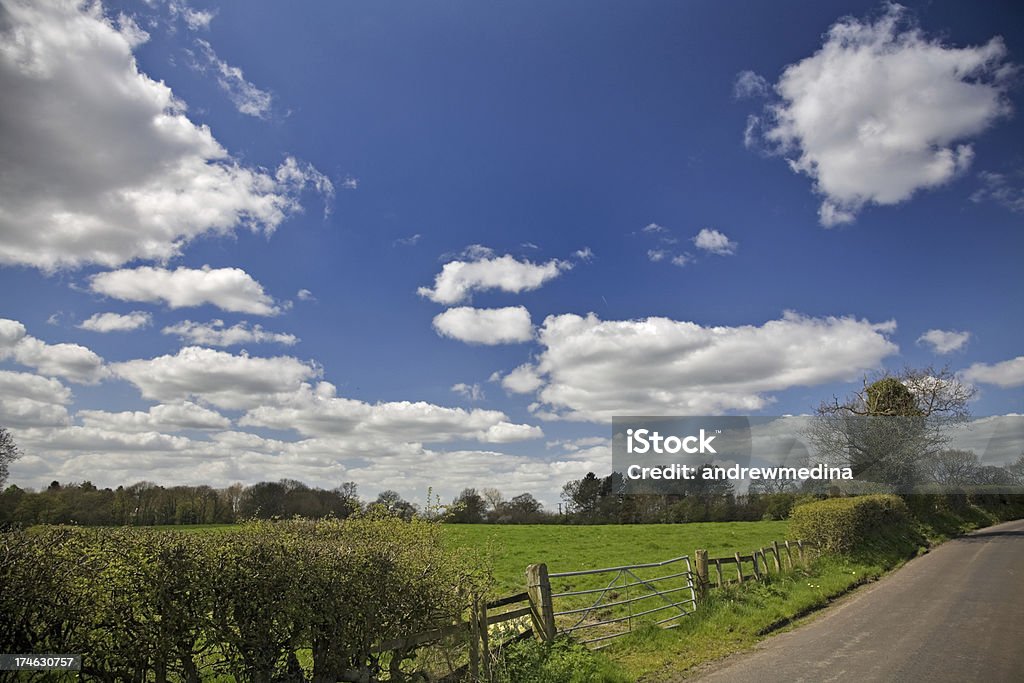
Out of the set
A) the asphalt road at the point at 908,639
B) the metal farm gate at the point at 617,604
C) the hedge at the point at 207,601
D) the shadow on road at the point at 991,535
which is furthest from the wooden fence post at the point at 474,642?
the shadow on road at the point at 991,535

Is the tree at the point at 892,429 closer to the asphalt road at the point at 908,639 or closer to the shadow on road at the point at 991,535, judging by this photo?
the shadow on road at the point at 991,535

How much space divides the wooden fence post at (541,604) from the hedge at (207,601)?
2908 mm

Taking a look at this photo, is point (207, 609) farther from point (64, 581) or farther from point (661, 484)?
point (661, 484)

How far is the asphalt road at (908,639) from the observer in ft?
30.3

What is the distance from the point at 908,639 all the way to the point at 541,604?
283 inches

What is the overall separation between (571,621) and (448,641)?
5.88 meters

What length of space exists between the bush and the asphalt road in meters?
3.39

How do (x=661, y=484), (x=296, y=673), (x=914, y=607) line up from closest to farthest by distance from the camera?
(x=296, y=673), (x=914, y=607), (x=661, y=484)

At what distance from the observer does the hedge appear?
15.7 feet

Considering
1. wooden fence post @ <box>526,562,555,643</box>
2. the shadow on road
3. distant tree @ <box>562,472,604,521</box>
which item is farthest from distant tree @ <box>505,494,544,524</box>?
wooden fence post @ <box>526,562,555,643</box>

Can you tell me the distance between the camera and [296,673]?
6453 mm

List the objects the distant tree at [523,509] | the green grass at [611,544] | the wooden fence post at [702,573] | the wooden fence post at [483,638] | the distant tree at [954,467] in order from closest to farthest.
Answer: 1. the wooden fence post at [483,638]
2. the wooden fence post at [702,573]
3. the green grass at [611,544]
4. the distant tree at [954,467]
5. the distant tree at [523,509]

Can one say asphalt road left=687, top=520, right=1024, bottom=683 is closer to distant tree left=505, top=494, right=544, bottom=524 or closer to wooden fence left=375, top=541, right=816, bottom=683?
wooden fence left=375, top=541, right=816, bottom=683

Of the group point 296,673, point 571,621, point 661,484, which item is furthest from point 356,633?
point 661,484
